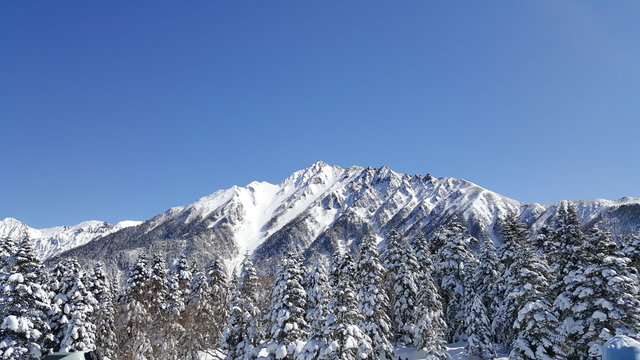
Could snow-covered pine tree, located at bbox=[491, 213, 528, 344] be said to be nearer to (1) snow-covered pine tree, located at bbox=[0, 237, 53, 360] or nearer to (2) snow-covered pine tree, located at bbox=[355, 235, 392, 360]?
(2) snow-covered pine tree, located at bbox=[355, 235, 392, 360]

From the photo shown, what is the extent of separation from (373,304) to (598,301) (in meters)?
14.8

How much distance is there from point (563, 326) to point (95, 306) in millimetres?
35356

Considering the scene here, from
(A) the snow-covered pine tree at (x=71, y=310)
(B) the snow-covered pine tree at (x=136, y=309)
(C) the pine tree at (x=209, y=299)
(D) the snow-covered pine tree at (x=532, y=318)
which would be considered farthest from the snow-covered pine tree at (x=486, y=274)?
(A) the snow-covered pine tree at (x=71, y=310)

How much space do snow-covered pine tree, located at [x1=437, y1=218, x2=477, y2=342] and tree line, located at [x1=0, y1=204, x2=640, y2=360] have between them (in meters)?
0.13

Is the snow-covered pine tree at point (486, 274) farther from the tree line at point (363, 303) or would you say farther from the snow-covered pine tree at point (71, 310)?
the snow-covered pine tree at point (71, 310)

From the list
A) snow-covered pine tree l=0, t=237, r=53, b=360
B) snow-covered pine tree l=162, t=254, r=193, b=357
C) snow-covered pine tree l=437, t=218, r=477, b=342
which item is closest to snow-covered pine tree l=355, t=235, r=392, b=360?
snow-covered pine tree l=437, t=218, r=477, b=342

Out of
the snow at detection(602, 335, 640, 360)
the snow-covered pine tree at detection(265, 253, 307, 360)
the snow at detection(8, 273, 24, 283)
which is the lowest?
the snow at detection(602, 335, 640, 360)

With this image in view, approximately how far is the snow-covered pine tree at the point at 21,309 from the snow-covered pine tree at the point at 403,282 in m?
27.3

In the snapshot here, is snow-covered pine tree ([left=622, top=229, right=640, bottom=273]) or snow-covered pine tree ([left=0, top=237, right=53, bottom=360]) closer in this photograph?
snow-covered pine tree ([left=0, top=237, right=53, bottom=360])

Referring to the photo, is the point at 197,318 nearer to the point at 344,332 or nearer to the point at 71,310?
the point at 71,310

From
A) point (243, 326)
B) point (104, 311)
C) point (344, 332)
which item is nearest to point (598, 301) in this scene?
point (344, 332)

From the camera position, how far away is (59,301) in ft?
89.6

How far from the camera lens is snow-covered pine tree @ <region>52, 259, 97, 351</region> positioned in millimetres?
26122

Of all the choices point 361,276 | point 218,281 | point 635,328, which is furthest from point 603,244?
point 218,281
